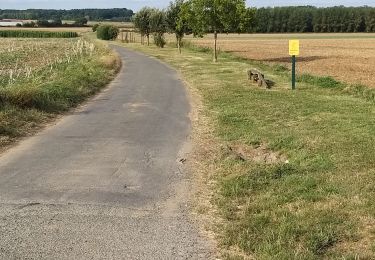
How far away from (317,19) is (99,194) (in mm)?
129613

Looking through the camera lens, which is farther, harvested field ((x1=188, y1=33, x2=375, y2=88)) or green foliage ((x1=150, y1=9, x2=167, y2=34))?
green foliage ((x1=150, y1=9, x2=167, y2=34))

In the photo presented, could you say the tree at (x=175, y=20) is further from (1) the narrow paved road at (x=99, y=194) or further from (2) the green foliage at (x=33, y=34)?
(2) the green foliage at (x=33, y=34)

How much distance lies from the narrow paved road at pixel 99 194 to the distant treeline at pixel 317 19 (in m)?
117

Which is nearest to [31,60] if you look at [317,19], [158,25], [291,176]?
[158,25]

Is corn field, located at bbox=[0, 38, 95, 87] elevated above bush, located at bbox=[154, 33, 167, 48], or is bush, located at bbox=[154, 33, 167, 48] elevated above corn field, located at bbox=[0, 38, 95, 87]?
bush, located at bbox=[154, 33, 167, 48]

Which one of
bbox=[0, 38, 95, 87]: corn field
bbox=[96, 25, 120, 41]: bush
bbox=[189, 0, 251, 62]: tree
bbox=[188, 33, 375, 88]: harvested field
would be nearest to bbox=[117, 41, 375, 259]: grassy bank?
bbox=[188, 33, 375, 88]: harvested field

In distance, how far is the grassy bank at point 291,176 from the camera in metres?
4.64

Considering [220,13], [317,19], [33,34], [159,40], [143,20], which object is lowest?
[159,40]

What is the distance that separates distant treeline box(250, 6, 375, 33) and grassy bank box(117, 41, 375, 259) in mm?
113880

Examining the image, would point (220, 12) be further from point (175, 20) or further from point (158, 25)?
point (158, 25)

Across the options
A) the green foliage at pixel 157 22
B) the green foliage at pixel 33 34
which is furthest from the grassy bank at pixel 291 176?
the green foliage at pixel 33 34

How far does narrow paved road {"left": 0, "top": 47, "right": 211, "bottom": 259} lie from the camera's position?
4.62 m

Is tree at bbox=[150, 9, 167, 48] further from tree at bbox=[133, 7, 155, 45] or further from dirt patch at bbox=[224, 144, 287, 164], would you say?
dirt patch at bbox=[224, 144, 287, 164]

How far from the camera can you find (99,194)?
6199 millimetres
